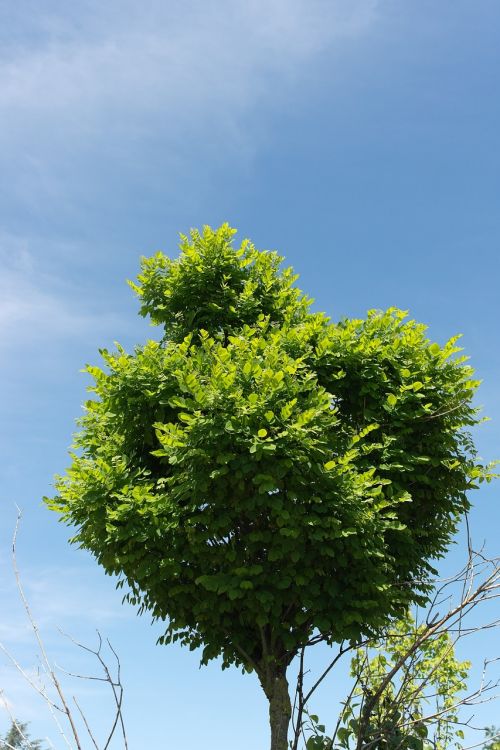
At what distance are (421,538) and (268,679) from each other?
4.08 metres

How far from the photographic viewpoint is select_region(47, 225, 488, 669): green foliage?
10.4 metres

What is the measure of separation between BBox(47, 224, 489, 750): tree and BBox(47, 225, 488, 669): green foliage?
36 millimetres

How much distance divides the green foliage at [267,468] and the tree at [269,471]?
0.12 ft

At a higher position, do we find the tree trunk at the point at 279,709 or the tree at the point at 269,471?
the tree at the point at 269,471

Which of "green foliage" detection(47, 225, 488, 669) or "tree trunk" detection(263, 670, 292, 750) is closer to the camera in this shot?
"green foliage" detection(47, 225, 488, 669)

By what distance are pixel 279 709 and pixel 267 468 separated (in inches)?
172

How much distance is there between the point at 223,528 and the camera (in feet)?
37.2

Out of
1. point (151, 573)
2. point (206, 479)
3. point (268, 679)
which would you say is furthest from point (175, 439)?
point (268, 679)

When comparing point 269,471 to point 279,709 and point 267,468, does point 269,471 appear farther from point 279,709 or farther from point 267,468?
point 279,709

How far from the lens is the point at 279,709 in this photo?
11461 millimetres

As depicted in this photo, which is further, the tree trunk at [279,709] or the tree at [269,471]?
the tree trunk at [279,709]

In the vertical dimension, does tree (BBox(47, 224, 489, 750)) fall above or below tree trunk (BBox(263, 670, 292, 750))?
above

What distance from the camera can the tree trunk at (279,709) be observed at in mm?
11258

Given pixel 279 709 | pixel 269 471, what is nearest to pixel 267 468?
pixel 269 471
